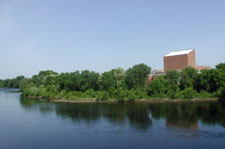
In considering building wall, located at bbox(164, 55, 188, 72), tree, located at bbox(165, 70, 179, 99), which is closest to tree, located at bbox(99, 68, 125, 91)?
tree, located at bbox(165, 70, 179, 99)

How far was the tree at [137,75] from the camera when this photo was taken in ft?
105

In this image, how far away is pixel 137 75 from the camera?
105 feet

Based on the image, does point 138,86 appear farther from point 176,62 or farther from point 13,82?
Answer: point 13,82

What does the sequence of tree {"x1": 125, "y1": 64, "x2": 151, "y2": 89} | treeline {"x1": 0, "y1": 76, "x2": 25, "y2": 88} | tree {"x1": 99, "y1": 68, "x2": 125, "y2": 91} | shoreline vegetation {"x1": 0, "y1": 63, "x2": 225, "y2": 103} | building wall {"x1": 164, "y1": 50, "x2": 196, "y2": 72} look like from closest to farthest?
shoreline vegetation {"x1": 0, "y1": 63, "x2": 225, "y2": 103} → tree {"x1": 125, "y1": 64, "x2": 151, "y2": 89} → tree {"x1": 99, "y1": 68, "x2": 125, "y2": 91} → building wall {"x1": 164, "y1": 50, "x2": 196, "y2": 72} → treeline {"x1": 0, "y1": 76, "x2": 25, "y2": 88}

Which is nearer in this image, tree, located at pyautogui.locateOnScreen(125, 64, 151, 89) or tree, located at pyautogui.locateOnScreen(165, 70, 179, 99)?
tree, located at pyautogui.locateOnScreen(165, 70, 179, 99)

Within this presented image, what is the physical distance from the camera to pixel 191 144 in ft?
36.9

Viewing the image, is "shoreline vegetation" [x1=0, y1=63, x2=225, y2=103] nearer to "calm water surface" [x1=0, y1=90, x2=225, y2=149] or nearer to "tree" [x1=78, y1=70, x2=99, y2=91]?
"tree" [x1=78, y1=70, x2=99, y2=91]

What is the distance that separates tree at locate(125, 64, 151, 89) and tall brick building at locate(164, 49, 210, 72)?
26.0 feet

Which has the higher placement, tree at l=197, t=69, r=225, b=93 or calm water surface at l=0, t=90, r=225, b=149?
tree at l=197, t=69, r=225, b=93

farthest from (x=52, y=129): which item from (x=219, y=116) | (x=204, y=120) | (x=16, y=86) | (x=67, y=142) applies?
(x=16, y=86)

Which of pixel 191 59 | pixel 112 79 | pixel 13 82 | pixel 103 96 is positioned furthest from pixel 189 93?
pixel 13 82

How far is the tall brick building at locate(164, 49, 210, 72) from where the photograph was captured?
3659 centimetres

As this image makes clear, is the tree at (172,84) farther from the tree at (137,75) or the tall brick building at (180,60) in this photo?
the tall brick building at (180,60)

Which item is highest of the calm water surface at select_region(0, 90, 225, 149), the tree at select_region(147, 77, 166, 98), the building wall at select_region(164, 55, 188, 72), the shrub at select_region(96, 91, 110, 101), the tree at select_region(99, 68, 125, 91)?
the building wall at select_region(164, 55, 188, 72)
